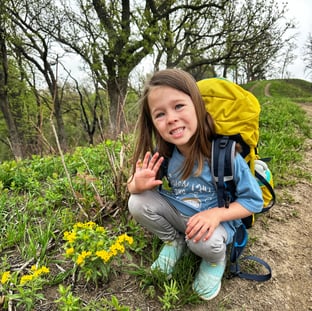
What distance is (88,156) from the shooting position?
3.78m

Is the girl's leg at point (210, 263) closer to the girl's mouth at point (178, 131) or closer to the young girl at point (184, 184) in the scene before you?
the young girl at point (184, 184)

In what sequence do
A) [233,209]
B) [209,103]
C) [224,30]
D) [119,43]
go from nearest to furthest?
[233,209]
[209,103]
[119,43]
[224,30]

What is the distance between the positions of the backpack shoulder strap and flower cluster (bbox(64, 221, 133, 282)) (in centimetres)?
61

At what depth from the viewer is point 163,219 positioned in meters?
1.77

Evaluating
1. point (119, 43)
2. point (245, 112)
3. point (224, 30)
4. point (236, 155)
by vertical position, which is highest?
point (224, 30)

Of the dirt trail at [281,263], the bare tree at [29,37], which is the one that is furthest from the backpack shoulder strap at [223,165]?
the bare tree at [29,37]

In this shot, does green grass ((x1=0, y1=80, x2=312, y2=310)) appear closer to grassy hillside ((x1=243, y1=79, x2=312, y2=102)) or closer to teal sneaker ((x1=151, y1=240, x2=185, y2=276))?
teal sneaker ((x1=151, y1=240, x2=185, y2=276))

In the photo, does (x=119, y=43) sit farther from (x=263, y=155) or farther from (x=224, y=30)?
(x=263, y=155)

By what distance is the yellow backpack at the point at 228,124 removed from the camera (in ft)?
4.92

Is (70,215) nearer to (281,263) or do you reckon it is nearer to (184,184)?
(184,184)

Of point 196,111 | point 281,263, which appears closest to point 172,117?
point 196,111

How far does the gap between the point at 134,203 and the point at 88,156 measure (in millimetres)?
2225

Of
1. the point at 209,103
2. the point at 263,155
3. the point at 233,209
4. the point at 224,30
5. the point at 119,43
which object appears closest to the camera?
the point at 233,209

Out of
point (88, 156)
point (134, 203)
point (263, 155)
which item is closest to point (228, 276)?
point (134, 203)
